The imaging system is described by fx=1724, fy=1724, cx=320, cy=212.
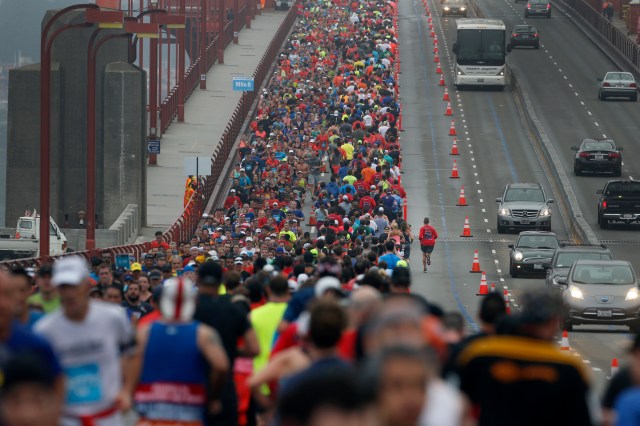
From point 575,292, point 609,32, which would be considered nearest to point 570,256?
point 575,292

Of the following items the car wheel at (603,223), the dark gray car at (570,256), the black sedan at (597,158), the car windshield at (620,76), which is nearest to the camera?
the dark gray car at (570,256)

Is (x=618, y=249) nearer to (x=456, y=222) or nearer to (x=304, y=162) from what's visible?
(x=456, y=222)

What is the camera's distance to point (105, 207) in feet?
175

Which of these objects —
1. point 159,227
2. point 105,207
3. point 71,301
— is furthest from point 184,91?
point 71,301

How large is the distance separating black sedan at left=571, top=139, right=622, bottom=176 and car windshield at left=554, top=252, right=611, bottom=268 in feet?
61.8

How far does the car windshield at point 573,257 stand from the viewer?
33.0m

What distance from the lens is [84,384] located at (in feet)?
33.5

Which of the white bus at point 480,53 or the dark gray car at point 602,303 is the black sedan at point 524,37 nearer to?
the white bus at point 480,53

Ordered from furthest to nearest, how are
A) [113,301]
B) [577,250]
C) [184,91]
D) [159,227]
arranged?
[184,91], [159,227], [577,250], [113,301]

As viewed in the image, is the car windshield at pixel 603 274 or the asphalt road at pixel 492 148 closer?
the car windshield at pixel 603 274

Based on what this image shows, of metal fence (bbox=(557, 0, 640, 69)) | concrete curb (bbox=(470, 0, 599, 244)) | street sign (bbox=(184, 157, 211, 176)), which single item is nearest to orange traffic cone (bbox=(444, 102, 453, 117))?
concrete curb (bbox=(470, 0, 599, 244))

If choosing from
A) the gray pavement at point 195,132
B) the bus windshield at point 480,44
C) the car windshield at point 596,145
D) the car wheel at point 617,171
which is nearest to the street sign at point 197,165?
the gray pavement at point 195,132

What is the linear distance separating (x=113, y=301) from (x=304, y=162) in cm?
3166

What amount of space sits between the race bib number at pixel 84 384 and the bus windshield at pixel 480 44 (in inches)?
2277
